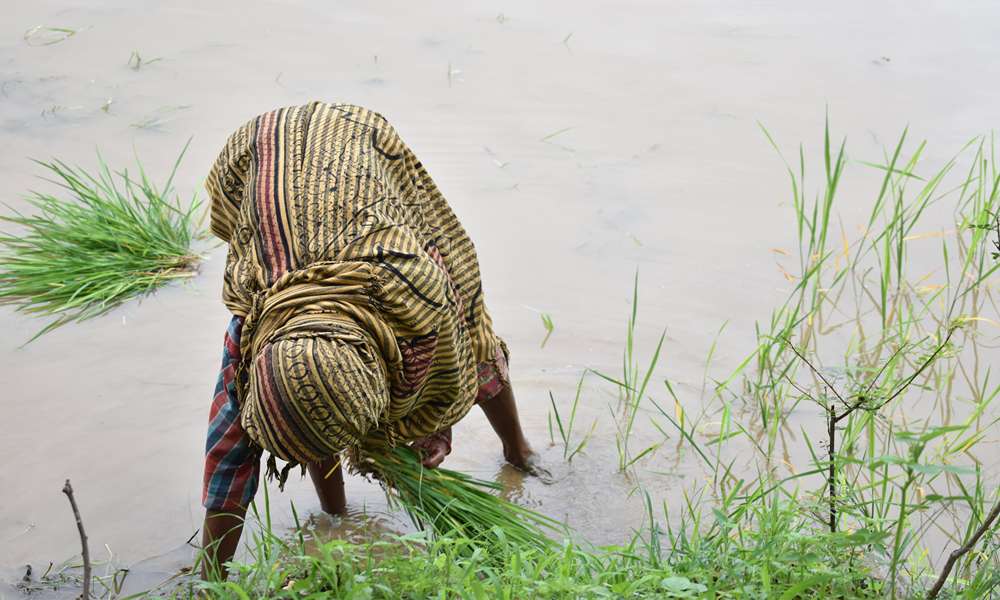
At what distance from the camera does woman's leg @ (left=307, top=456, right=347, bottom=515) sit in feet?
9.61

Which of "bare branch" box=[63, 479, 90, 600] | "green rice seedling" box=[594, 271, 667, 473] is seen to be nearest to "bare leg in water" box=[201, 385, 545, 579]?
"green rice seedling" box=[594, 271, 667, 473]

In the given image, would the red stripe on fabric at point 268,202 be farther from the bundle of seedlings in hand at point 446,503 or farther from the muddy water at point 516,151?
the muddy water at point 516,151

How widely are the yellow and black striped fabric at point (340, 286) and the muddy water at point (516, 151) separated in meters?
0.98

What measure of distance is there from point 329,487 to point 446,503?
0.55 metres

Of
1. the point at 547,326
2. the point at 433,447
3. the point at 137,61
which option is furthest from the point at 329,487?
the point at 137,61

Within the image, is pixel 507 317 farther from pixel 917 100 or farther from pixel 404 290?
pixel 917 100

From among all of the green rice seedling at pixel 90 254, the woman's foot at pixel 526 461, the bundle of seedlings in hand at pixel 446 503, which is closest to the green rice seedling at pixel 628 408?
the woman's foot at pixel 526 461

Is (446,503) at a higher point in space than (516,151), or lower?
lower

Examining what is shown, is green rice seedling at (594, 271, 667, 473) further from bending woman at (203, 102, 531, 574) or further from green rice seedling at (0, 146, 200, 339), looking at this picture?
green rice seedling at (0, 146, 200, 339)

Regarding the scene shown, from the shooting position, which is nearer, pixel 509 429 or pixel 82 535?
pixel 82 535

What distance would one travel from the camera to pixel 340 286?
2143 millimetres

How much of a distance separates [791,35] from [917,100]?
94cm

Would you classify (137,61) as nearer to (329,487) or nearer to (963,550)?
(329,487)

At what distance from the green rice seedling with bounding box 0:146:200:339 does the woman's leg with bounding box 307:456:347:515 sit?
1.43 meters
